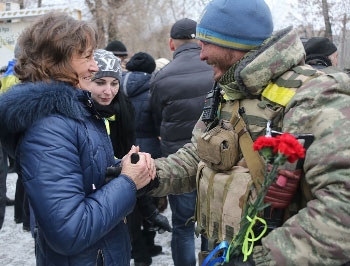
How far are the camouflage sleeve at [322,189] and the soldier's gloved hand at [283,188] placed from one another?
0.20ft

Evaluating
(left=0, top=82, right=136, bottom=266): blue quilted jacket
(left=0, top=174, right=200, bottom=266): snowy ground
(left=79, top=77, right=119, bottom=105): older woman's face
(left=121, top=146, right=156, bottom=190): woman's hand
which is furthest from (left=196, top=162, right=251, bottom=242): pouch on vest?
(left=0, top=174, right=200, bottom=266): snowy ground

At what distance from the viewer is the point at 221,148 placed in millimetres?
1919

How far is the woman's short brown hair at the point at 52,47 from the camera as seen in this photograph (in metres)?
1.82

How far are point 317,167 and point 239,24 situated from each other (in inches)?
30.0

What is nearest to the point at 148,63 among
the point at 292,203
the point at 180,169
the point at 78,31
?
the point at 180,169

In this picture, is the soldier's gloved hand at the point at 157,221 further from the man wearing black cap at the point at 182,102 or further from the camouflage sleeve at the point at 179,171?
the camouflage sleeve at the point at 179,171

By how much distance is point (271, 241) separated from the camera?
1620mm

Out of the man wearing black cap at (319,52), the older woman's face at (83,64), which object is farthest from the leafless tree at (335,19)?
the older woman's face at (83,64)

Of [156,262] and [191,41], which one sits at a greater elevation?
[191,41]

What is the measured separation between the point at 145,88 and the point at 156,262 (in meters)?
1.83

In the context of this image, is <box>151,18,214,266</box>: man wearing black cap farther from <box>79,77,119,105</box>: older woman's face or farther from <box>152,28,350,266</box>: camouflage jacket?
<box>152,28,350,266</box>: camouflage jacket

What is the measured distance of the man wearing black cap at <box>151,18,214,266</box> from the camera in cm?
387

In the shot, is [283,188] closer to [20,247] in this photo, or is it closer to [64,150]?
[64,150]

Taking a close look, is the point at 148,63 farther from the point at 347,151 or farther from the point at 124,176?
the point at 347,151
